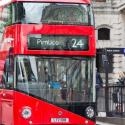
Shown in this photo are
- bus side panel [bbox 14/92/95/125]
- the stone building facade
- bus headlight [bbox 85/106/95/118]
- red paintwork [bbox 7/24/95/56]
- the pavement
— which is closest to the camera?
bus side panel [bbox 14/92/95/125]

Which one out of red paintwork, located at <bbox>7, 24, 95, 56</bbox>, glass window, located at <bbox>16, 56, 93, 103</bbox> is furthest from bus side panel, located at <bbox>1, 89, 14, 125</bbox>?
red paintwork, located at <bbox>7, 24, 95, 56</bbox>

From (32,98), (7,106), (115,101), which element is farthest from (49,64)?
(115,101)

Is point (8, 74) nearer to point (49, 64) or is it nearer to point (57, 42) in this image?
point (49, 64)

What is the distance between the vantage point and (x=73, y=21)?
17.0m

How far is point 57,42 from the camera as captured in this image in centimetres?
1678

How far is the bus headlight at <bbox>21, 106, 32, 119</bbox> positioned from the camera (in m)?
16.5

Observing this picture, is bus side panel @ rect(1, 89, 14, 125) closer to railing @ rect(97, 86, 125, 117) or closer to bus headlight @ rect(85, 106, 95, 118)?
bus headlight @ rect(85, 106, 95, 118)

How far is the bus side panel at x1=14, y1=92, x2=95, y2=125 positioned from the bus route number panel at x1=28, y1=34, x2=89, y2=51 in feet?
4.41

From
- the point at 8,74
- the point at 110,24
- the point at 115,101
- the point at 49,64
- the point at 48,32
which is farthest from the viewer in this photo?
the point at 110,24

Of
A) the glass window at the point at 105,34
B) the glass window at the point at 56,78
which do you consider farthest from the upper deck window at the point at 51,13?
the glass window at the point at 105,34

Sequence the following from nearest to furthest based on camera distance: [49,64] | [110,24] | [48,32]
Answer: [49,64] → [48,32] → [110,24]

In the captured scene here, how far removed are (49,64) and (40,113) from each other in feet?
4.22

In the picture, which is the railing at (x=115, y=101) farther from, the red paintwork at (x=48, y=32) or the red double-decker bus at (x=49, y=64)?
the red paintwork at (x=48, y=32)

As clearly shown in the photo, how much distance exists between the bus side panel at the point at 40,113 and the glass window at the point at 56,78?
177 millimetres
